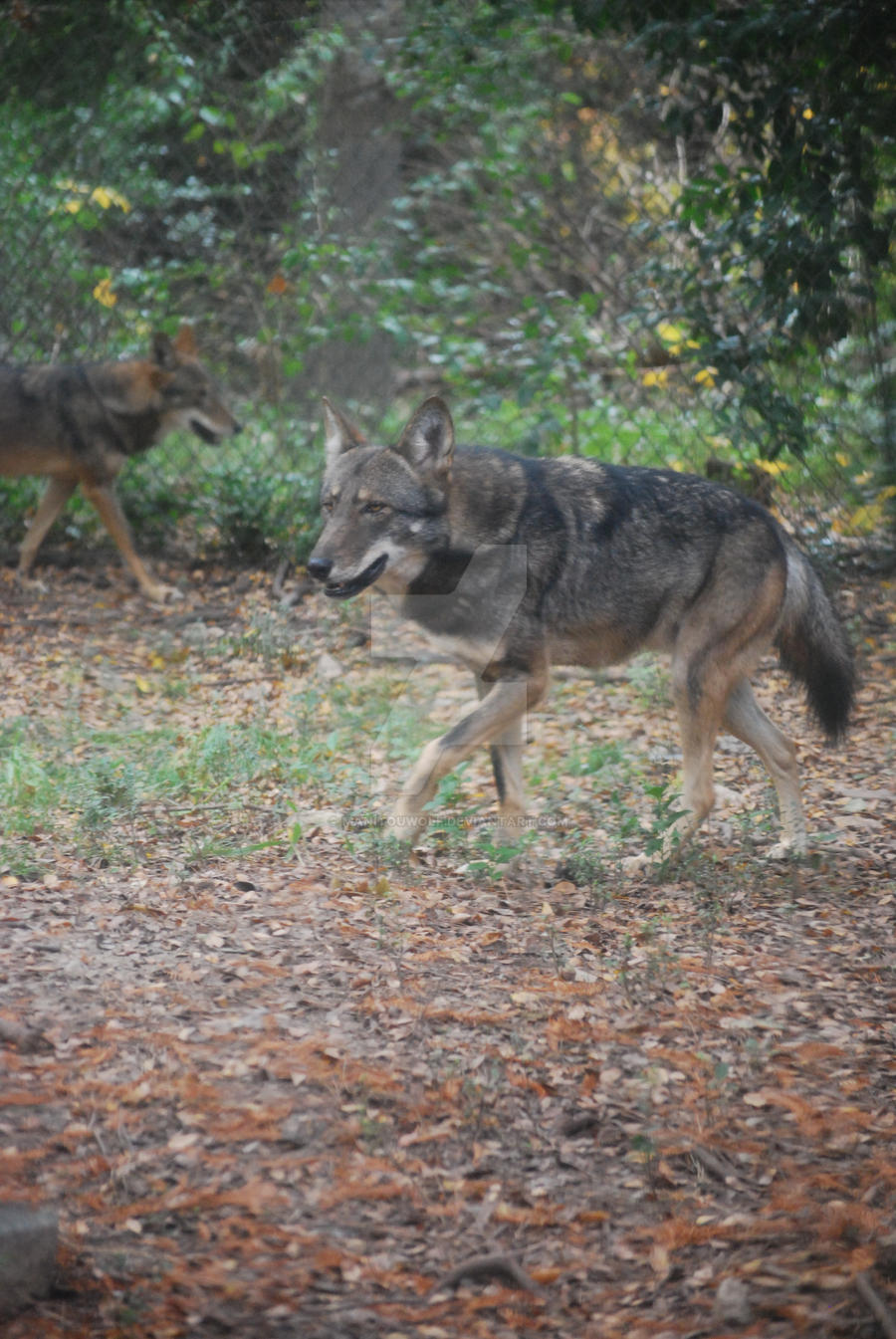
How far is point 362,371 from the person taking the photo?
886 cm

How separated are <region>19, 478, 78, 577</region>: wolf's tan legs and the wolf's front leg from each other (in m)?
4.65

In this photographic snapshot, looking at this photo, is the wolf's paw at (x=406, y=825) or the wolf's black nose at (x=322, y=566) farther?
the wolf's paw at (x=406, y=825)

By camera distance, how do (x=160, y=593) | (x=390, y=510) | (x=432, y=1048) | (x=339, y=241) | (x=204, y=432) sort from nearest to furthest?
(x=432, y=1048)
(x=390, y=510)
(x=160, y=593)
(x=339, y=241)
(x=204, y=432)

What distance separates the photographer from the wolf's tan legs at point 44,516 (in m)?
8.21

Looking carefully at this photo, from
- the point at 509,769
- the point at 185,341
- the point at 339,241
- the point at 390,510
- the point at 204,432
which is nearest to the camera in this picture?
the point at 390,510

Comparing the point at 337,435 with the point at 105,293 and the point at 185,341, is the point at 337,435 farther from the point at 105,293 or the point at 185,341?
the point at 105,293

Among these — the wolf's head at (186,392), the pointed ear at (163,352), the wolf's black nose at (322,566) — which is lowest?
the wolf's black nose at (322,566)

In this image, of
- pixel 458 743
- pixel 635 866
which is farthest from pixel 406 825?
pixel 635 866

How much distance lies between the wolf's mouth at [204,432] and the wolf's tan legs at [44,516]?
931 millimetres

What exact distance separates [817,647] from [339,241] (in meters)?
4.93

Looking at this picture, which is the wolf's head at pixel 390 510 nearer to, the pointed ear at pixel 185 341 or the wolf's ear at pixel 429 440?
the wolf's ear at pixel 429 440

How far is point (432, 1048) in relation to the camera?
10.4ft

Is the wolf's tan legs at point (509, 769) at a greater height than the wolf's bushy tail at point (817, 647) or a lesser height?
lesser

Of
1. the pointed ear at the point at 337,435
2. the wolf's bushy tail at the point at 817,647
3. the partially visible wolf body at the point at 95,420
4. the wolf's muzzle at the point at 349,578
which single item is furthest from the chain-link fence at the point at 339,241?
the wolf's muzzle at the point at 349,578
